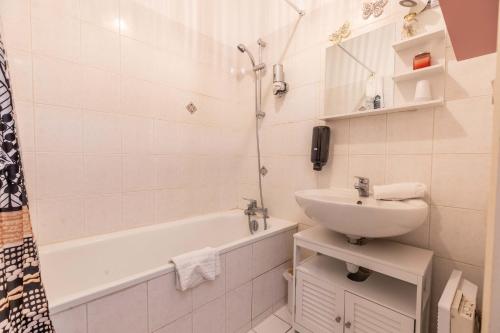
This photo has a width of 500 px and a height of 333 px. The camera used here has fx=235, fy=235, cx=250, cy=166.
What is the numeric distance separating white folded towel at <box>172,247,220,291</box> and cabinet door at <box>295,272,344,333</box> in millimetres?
497

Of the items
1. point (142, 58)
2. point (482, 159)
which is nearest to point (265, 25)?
point (142, 58)

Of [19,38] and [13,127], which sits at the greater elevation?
[19,38]

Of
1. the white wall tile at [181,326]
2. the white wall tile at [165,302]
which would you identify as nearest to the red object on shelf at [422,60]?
the white wall tile at [165,302]

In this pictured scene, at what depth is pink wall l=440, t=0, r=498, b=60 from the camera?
0.60 metres

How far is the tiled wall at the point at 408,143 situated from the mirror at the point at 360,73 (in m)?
0.08

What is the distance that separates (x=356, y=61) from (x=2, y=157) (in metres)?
1.78

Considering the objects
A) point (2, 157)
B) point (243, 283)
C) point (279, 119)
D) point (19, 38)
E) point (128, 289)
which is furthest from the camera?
point (279, 119)

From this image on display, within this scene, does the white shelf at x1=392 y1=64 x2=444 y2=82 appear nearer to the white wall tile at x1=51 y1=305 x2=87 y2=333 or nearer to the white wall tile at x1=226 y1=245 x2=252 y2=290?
the white wall tile at x1=226 y1=245 x2=252 y2=290

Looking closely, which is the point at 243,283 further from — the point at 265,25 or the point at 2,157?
the point at 265,25

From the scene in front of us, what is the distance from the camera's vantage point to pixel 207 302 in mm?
1258

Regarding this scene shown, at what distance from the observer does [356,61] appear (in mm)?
1518

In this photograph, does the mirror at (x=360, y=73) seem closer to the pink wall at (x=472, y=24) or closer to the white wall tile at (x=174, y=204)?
the pink wall at (x=472, y=24)

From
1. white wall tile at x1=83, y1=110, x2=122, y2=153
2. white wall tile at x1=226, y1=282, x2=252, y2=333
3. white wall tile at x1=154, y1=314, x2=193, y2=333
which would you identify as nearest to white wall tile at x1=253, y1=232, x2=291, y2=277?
white wall tile at x1=226, y1=282, x2=252, y2=333

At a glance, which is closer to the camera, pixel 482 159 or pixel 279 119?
pixel 482 159
